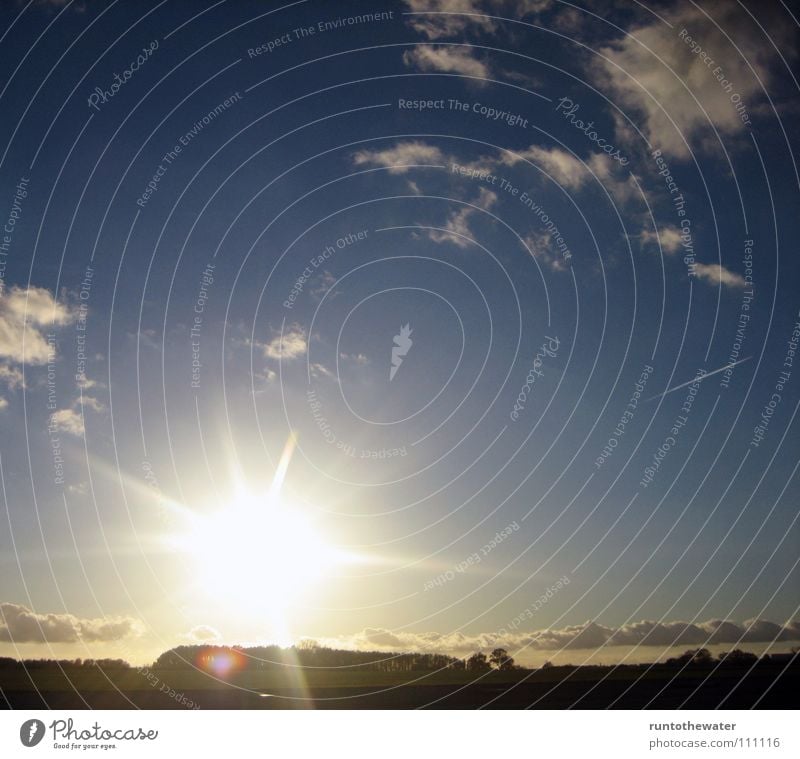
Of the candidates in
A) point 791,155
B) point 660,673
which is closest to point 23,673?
point 660,673

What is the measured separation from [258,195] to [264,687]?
12057 mm

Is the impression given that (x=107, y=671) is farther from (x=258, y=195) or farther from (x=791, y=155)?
(x=791, y=155)

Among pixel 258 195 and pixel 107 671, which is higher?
pixel 258 195

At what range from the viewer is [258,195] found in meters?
18.5

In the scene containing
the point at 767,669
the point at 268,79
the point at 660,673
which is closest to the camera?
the point at 767,669
